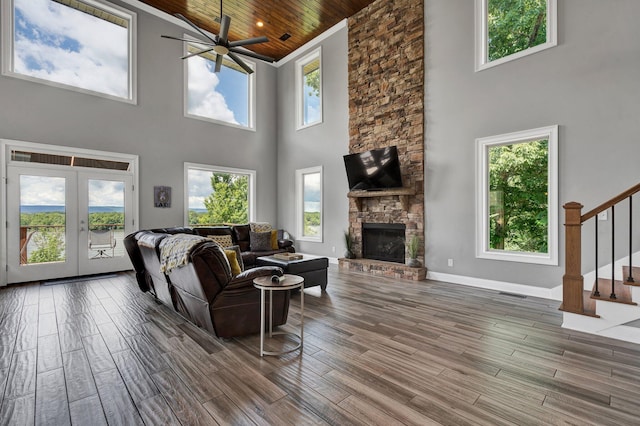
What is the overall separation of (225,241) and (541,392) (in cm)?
521

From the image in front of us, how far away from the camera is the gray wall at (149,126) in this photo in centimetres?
537

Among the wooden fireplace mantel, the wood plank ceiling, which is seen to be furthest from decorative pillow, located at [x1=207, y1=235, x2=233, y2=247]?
the wood plank ceiling

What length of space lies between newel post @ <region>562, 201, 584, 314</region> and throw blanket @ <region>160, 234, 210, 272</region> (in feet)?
12.2

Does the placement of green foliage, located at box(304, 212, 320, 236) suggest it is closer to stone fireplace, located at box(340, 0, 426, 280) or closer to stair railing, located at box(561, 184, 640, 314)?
stone fireplace, located at box(340, 0, 426, 280)

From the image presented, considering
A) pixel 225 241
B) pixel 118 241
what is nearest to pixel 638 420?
pixel 225 241

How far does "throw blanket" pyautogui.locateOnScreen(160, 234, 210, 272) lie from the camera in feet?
9.16

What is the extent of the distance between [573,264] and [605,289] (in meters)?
0.51

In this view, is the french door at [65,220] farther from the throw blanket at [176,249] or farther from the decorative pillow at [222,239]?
the throw blanket at [176,249]

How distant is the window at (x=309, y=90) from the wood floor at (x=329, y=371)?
5.55 metres

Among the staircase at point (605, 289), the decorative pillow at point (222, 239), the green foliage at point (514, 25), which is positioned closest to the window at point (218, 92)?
the decorative pillow at point (222, 239)

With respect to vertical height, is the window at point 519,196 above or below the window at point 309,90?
below

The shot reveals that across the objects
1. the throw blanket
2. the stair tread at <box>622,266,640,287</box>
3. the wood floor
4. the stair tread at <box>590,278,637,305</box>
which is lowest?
the wood floor

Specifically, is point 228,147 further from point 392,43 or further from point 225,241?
point 392,43

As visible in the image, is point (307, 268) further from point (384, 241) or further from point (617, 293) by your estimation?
point (617, 293)
